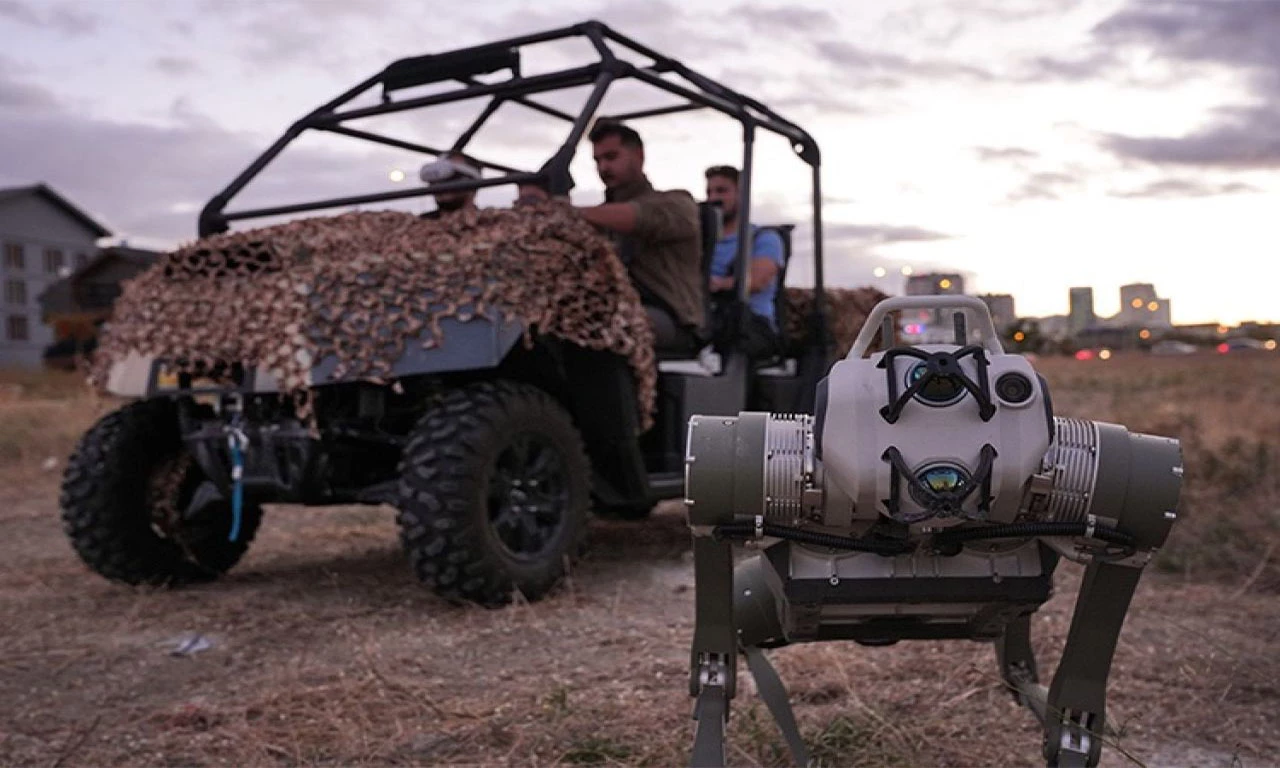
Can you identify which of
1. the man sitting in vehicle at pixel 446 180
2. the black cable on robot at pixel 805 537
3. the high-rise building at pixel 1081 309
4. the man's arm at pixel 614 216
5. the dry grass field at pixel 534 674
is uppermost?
the man sitting in vehicle at pixel 446 180

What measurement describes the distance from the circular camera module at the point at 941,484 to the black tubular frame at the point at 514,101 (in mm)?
3333

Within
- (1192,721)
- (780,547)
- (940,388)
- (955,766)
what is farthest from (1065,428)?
(1192,721)

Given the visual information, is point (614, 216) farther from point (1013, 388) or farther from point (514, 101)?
point (1013, 388)

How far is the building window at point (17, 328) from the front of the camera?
55156 millimetres

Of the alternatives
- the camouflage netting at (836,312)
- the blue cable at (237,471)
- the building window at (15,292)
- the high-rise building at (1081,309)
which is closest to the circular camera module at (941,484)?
the high-rise building at (1081,309)

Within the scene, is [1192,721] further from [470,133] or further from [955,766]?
[470,133]

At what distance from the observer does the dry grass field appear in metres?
3.34

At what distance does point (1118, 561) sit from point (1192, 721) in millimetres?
1276

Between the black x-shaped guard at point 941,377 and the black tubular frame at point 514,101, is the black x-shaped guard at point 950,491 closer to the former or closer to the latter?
the black x-shaped guard at point 941,377

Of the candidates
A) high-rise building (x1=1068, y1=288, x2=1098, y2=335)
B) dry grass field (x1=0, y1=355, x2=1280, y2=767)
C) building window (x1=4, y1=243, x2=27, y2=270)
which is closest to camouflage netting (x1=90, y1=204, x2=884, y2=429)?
dry grass field (x1=0, y1=355, x2=1280, y2=767)

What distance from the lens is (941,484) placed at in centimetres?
224

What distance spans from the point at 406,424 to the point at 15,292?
55.3m

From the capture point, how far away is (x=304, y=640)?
4.68 m

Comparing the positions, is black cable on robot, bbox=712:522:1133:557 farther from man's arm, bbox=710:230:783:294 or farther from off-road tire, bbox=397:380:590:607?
man's arm, bbox=710:230:783:294
